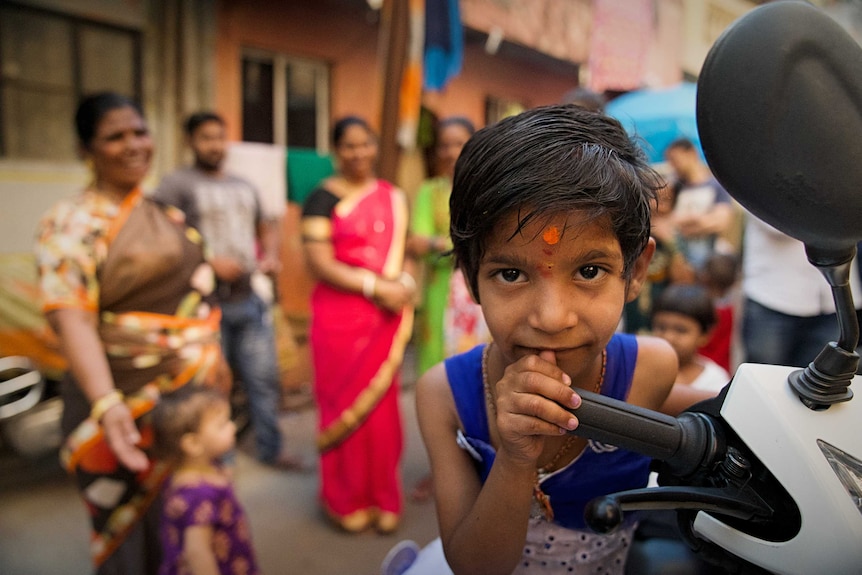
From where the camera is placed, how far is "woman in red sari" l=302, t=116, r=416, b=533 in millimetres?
2932

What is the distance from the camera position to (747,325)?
299cm

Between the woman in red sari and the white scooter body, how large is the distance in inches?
89.9

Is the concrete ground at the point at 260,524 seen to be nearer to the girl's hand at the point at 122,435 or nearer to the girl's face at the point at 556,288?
the girl's hand at the point at 122,435

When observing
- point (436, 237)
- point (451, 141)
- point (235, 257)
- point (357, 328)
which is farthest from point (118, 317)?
point (451, 141)

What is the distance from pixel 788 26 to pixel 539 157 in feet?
1.03

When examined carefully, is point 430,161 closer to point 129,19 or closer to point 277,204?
point 277,204

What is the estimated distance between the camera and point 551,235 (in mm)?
805

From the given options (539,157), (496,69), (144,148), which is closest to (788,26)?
(539,157)

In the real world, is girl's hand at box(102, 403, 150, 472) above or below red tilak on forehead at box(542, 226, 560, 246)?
below

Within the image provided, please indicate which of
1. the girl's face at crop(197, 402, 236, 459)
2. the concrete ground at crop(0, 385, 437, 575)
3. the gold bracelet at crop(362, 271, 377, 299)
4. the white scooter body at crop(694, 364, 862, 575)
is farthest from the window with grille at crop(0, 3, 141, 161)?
the white scooter body at crop(694, 364, 862, 575)

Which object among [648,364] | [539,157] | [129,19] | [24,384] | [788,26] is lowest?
[24,384]

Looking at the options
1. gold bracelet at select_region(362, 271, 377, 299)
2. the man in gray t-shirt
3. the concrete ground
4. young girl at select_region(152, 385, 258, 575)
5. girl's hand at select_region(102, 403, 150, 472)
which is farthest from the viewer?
the man in gray t-shirt

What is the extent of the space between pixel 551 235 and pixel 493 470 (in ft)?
1.10

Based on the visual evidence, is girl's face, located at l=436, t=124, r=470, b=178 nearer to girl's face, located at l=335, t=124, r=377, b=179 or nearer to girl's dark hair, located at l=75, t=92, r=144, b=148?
girl's face, located at l=335, t=124, r=377, b=179
